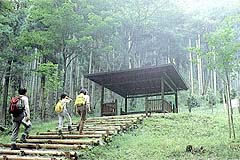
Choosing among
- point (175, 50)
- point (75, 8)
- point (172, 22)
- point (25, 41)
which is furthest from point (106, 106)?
point (175, 50)

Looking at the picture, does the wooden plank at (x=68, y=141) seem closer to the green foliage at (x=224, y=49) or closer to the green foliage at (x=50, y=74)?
the green foliage at (x=224, y=49)

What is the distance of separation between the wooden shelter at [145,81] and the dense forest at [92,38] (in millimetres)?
1630

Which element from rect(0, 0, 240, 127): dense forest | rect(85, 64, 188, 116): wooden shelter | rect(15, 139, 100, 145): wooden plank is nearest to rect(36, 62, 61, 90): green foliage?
rect(0, 0, 240, 127): dense forest

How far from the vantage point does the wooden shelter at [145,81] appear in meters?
15.9

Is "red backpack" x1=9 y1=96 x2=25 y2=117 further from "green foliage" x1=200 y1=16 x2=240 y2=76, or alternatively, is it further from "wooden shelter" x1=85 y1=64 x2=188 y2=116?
"wooden shelter" x1=85 y1=64 x2=188 y2=116

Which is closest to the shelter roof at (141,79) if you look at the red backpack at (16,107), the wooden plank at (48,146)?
the wooden plank at (48,146)

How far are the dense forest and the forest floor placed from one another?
5.98ft

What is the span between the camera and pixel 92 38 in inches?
880

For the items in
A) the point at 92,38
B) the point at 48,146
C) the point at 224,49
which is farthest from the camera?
the point at 92,38

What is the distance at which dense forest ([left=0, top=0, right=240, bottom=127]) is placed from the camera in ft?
53.5

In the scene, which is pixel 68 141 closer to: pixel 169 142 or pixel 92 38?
pixel 169 142

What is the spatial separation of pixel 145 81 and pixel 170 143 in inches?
360

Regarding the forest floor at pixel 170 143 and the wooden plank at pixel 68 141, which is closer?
the forest floor at pixel 170 143

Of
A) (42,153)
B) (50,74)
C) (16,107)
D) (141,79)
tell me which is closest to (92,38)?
(50,74)
